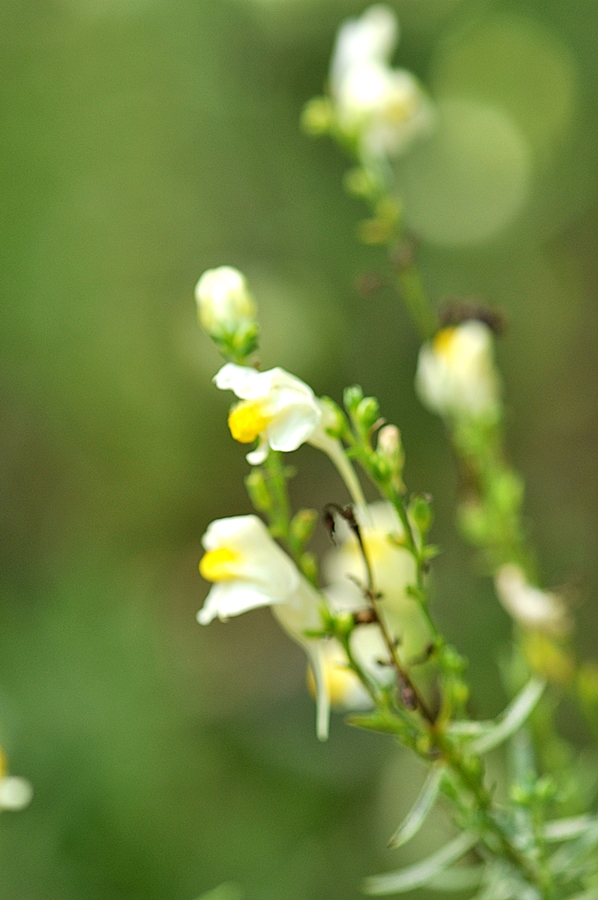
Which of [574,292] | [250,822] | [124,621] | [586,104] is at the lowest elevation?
[250,822]

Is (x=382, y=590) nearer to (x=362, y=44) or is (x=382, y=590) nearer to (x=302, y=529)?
(x=302, y=529)

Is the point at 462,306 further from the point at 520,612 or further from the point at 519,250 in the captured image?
the point at 519,250

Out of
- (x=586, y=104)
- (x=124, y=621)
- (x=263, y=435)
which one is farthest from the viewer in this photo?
(x=586, y=104)

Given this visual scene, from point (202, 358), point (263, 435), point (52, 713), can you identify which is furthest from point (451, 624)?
point (263, 435)

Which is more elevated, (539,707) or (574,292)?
(574,292)

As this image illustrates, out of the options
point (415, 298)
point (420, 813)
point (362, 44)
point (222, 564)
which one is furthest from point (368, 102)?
point (420, 813)

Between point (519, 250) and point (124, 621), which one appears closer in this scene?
point (124, 621)

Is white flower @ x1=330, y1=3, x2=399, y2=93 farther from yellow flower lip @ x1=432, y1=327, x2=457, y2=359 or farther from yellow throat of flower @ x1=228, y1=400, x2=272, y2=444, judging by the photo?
yellow throat of flower @ x1=228, y1=400, x2=272, y2=444

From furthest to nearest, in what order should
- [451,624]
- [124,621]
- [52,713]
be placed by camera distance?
[451,624], [124,621], [52,713]

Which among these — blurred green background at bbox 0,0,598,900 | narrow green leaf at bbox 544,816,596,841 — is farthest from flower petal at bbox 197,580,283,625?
blurred green background at bbox 0,0,598,900
